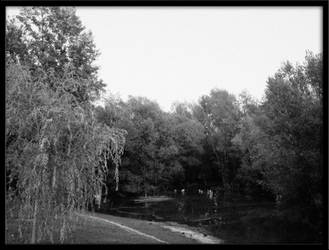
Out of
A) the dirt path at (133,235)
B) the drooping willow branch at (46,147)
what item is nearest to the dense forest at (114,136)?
the drooping willow branch at (46,147)

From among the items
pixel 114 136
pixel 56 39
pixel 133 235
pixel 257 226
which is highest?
pixel 56 39

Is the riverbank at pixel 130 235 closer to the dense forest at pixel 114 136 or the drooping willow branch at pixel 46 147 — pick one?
the dense forest at pixel 114 136

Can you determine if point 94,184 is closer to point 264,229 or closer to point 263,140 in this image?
point 264,229

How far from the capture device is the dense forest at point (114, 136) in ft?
51.3

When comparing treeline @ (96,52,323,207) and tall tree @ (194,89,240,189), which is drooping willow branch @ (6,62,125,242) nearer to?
treeline @ (96,52,323,207)

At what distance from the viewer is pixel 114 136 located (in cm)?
1812

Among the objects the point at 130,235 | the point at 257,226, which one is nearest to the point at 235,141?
the point at 257,226

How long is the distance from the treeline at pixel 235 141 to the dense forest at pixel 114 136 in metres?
0.13

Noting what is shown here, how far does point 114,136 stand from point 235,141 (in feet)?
176

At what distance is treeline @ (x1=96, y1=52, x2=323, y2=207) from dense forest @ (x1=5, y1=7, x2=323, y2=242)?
0.44 ft

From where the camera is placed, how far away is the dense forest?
15633 mm

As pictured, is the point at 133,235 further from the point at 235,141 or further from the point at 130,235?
the point at 235,141

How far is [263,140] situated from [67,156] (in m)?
26.8

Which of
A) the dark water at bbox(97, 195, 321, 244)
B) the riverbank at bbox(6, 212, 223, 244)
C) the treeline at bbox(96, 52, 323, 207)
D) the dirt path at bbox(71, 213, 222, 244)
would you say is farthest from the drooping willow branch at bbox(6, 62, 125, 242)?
the treeline at bbox(96, 52, 323, 207)
